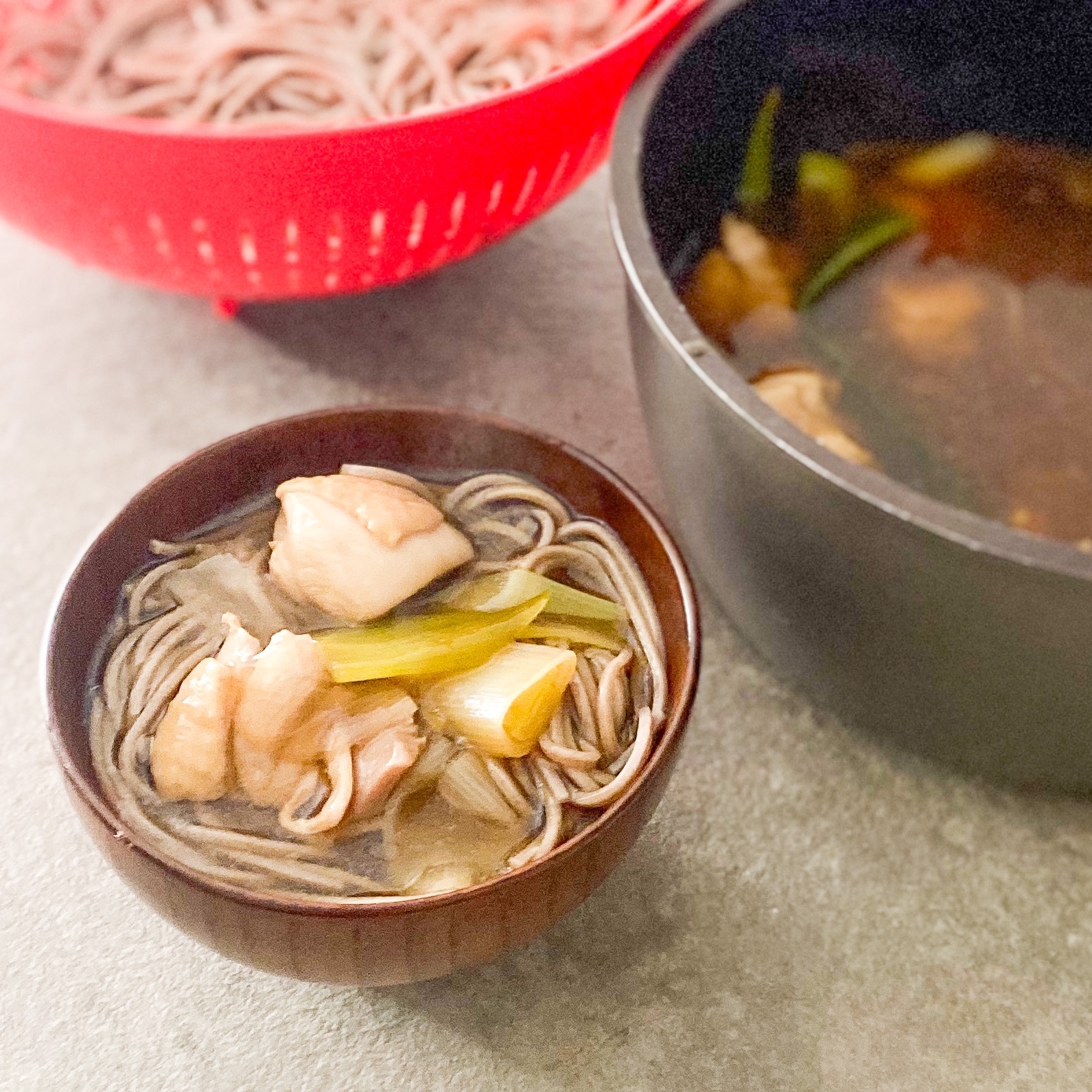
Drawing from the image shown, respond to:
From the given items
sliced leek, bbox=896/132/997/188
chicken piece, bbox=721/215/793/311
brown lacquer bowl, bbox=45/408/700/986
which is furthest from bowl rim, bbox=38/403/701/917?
sliced leek, bbox=896/132/997/188

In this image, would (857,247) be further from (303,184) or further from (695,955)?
(695,955)

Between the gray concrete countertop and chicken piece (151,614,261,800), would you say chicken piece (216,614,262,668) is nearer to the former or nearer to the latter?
chicken piece (151,614,261,800)

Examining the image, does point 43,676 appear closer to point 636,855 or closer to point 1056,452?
point 636,855

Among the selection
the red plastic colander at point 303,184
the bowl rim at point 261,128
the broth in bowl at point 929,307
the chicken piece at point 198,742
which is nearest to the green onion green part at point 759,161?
the broth in bowl at point 929,307

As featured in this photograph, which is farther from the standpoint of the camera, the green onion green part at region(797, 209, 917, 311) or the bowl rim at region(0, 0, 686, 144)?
the green onion green part at region(797, 209, 917, 311)

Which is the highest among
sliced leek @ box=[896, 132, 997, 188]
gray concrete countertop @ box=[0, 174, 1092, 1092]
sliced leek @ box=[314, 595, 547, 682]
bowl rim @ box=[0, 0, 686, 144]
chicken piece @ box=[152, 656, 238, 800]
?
bowl rim @ box=[0, 0, 686, 144]

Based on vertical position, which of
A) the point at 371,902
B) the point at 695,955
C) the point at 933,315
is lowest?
the point at 695,955

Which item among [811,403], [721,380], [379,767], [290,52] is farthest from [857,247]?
[379,767]
